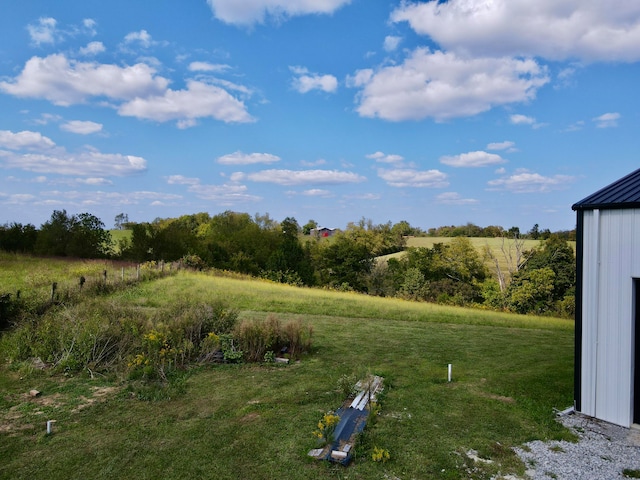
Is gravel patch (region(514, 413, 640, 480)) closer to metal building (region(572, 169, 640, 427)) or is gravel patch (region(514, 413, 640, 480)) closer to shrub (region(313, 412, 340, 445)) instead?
metal building (region(572, 169, 640, 427))

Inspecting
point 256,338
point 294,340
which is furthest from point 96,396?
point 294,340

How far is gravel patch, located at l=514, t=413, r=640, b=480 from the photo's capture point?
449 cm

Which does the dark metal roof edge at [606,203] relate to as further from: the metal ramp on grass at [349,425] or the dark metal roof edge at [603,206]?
the metal ramp on grass at [349,425]

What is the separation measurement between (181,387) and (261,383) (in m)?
1.34

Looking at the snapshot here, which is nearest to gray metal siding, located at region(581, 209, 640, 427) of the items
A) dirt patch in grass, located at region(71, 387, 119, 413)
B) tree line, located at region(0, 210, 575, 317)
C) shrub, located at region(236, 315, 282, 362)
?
shrub, located at region(236, 315, 282, 362)

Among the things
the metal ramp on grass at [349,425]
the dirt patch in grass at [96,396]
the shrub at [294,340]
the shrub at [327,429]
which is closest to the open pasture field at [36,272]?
the dirt patch in grass at [96,396]

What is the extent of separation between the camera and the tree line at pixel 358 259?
32188mm

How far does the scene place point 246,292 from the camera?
20781mm

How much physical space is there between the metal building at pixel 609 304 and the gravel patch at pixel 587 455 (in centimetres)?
42

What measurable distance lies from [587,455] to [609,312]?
6.77ft

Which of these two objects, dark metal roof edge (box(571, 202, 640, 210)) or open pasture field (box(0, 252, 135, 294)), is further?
open pasture field (box(0, 252, 135, 294))

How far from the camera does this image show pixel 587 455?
16.1ft

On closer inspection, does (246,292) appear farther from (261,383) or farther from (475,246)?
(475,246)

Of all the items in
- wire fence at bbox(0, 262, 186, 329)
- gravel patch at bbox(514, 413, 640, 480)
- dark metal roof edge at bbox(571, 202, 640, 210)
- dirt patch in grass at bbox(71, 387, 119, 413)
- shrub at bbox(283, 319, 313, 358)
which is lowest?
dirt patch in grass at bbox(71, 387, 119, 413)
